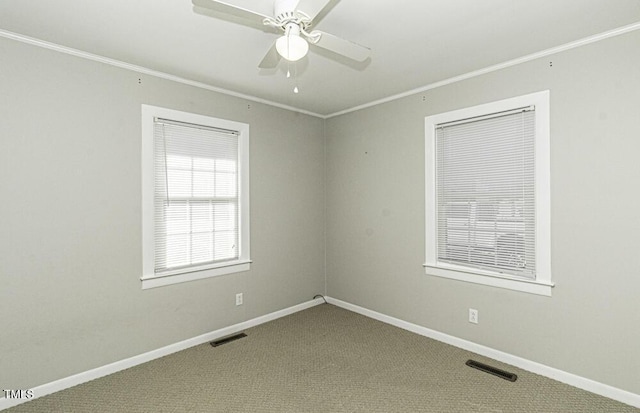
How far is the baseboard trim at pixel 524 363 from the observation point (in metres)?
2.35

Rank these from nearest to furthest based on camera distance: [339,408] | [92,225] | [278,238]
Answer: [339,408], [92,225], [278,238]

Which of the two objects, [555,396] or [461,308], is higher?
[461,308]

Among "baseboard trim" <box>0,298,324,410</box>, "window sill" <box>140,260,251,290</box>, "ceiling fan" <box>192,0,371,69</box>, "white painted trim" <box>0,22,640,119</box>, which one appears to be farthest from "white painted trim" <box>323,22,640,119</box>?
Answer: "baseboard trim" <box>0,298,324,410</box>

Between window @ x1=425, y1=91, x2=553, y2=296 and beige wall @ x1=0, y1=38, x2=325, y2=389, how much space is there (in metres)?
2.22

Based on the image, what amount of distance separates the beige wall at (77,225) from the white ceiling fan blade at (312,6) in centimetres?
190

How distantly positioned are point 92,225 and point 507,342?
3.56m

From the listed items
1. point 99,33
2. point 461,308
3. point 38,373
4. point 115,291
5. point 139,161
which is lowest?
point 38,373

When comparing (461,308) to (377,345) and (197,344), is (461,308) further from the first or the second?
(197,344)

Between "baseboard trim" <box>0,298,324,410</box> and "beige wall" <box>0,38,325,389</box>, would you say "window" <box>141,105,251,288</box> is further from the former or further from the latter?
"baseboard trim" <box>0,298,324,410</box>

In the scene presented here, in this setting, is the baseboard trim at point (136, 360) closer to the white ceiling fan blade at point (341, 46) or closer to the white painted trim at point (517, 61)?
the white painted trim at point (517, 61)

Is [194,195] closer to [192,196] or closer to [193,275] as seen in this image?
[192,196]

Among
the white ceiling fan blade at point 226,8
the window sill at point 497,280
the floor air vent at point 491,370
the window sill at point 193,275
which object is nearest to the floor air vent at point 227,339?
the window sill at point 193,275

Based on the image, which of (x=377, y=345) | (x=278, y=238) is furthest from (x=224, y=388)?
(x=278, y=238)

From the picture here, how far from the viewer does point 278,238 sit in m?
4.04
